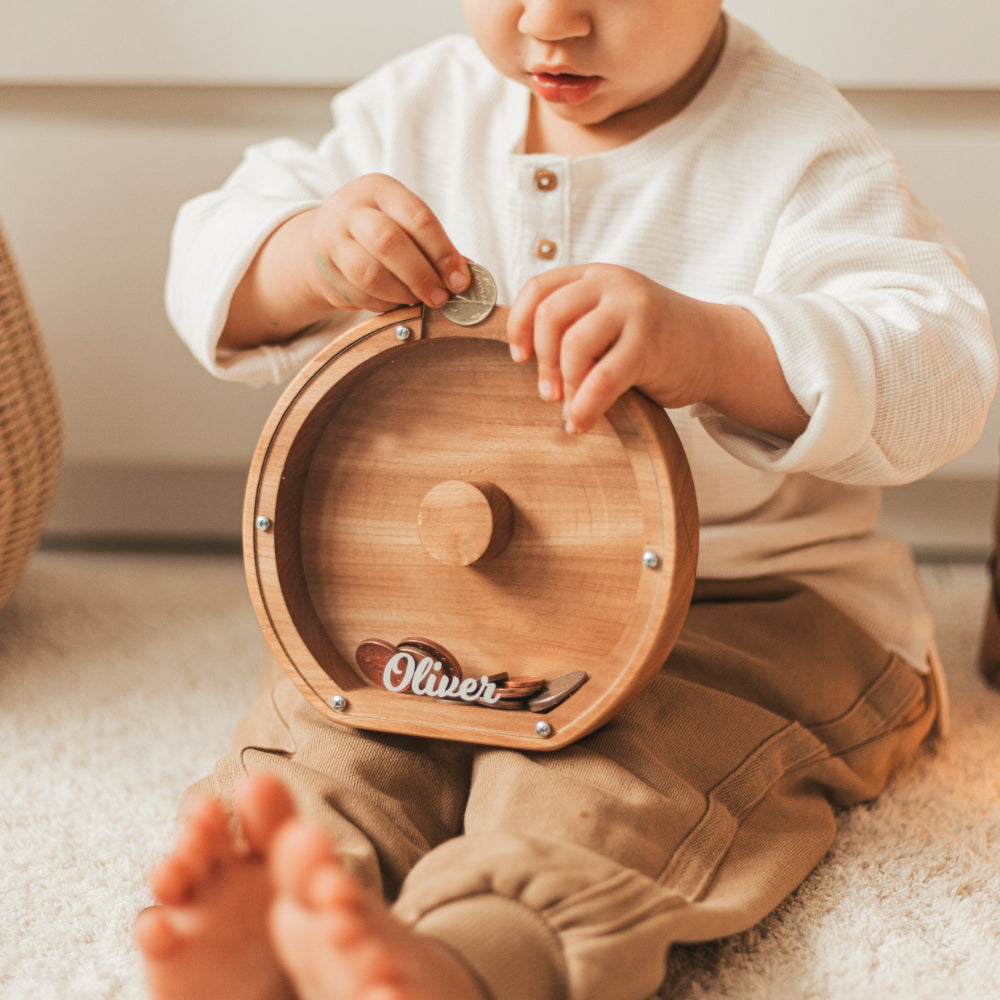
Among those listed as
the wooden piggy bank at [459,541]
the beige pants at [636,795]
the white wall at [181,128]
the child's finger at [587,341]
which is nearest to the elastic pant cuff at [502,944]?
the beige pants at [636,795]

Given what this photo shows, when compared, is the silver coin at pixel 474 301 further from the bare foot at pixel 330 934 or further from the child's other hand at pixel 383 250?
the bare foot at pixel 330 934

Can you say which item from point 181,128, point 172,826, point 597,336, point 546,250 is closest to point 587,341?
point 597,336

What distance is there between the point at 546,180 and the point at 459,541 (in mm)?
248

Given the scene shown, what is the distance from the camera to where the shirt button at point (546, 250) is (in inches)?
26.3

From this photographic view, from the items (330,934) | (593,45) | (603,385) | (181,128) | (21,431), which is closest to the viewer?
(330,934)

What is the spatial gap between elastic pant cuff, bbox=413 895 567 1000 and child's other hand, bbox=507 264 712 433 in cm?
20

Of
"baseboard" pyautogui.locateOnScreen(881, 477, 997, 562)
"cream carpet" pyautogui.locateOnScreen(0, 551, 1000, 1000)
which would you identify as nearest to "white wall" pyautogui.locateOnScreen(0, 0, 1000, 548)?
"baseboard" pyautogui.locateOnScreen(881, 477, 997, 562)

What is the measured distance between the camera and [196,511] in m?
1.08

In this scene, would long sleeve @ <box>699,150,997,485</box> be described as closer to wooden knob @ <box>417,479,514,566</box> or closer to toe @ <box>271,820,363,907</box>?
wooden knob @ <box>417,479,514,566</box>

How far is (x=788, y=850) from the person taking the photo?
1.78 feet

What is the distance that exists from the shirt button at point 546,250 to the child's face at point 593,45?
0.07 meters

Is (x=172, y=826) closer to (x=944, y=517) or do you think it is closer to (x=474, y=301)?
(x=474, y=301)

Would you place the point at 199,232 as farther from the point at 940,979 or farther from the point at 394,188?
the point at 940,979

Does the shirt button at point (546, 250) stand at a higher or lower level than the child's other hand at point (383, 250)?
lower
